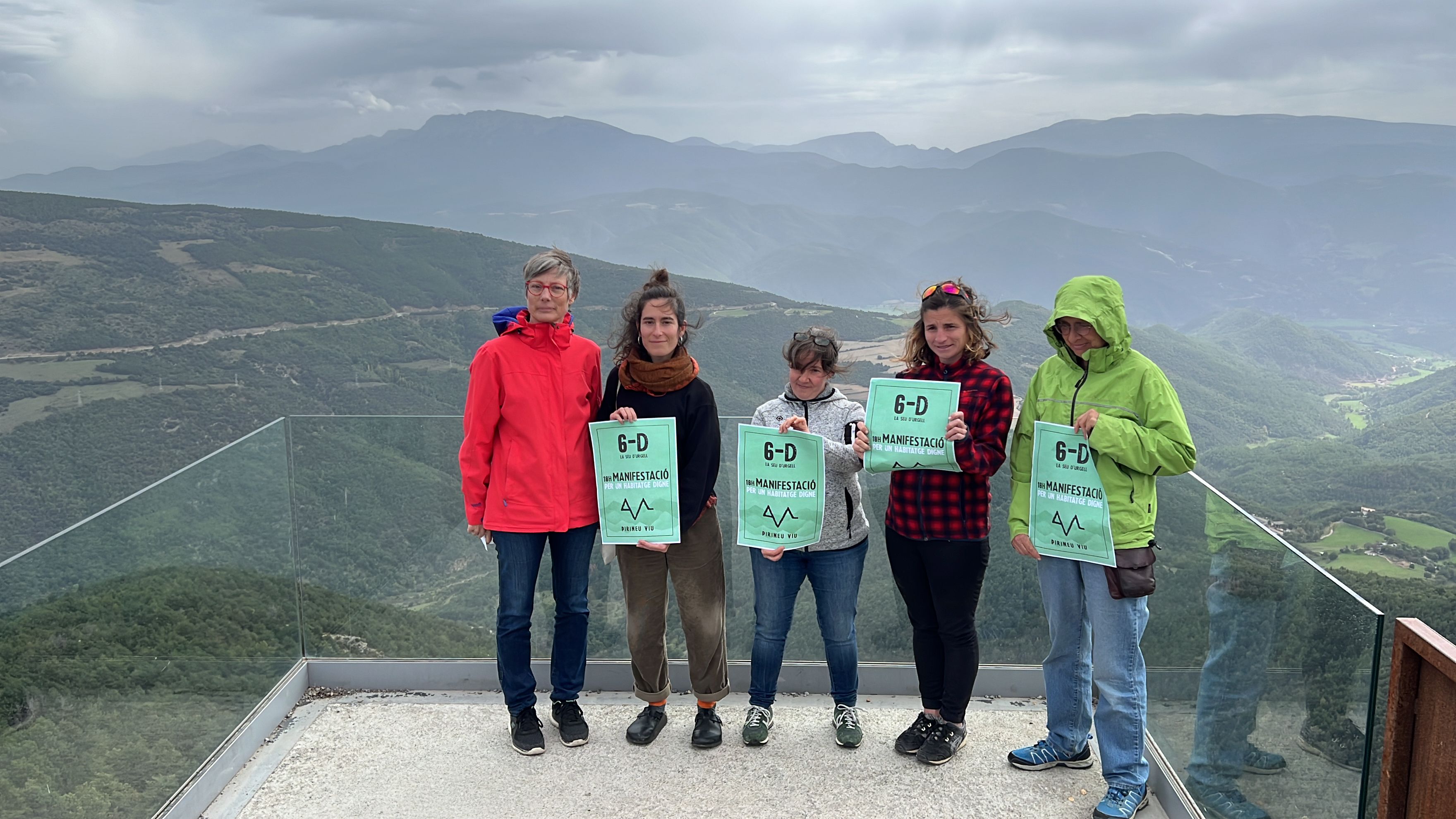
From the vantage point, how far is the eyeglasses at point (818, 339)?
2914 mm

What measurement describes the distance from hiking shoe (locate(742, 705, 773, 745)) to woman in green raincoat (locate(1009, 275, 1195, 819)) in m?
0.99

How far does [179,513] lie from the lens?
316cm

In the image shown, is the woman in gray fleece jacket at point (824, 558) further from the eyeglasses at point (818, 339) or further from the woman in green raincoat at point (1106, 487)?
the woman in green raincoat at point (1106, 487)

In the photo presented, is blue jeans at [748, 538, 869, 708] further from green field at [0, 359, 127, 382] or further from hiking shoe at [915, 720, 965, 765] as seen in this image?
green field at [0, 359, 127, 382]

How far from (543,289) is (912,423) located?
1293 mm

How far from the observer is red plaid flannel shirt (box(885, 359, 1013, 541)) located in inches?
112

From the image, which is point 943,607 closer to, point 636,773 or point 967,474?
point 967,474

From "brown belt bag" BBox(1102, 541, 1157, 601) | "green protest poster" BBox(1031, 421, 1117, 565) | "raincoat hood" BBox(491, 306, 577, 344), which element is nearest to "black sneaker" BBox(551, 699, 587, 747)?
"raincoat hood" BBox(491, 306, 577, 344)

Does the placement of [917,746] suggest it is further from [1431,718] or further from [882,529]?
[1431,718]

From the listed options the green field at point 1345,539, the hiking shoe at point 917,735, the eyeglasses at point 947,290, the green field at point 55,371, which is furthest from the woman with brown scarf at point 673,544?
the green field at point 55,371

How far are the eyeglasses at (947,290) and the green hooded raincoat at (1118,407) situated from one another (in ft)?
0.94

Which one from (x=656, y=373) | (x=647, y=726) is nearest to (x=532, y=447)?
(x=656, y=373)

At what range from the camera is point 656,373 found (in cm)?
302

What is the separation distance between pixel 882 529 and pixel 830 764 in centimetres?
93
